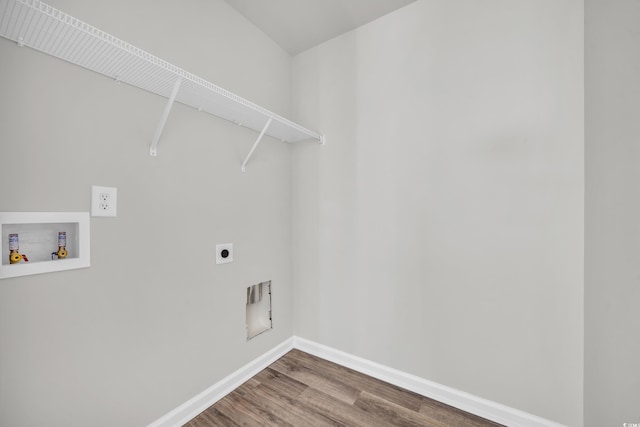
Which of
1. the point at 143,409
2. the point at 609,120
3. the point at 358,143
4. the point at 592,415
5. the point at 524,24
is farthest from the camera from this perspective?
the point at 358,143

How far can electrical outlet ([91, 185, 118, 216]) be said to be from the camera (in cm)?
105

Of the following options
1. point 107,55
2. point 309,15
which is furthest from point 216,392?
point 309,15

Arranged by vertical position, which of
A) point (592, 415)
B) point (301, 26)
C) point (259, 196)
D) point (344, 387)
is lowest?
point (344, 387)

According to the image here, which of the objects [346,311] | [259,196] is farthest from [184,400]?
[259,196]

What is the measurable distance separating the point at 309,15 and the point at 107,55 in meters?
1.33

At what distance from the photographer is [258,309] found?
1.86 metres

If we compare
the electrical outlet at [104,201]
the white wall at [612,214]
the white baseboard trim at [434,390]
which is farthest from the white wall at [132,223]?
the white wall at [612,214]

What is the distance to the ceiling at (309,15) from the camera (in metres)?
1.63

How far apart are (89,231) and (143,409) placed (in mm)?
885

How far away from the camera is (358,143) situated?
5.99 ft

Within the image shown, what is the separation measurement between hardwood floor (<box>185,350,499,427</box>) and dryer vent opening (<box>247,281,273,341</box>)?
299mm

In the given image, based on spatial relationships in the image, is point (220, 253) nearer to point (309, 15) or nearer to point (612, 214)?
point (309, 15)

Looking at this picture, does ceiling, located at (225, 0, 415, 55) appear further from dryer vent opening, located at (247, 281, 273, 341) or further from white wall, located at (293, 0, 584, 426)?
dryer vent opening, located at (247, 281, 273, 341)

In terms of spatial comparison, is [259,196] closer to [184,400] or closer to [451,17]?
[184,400]
